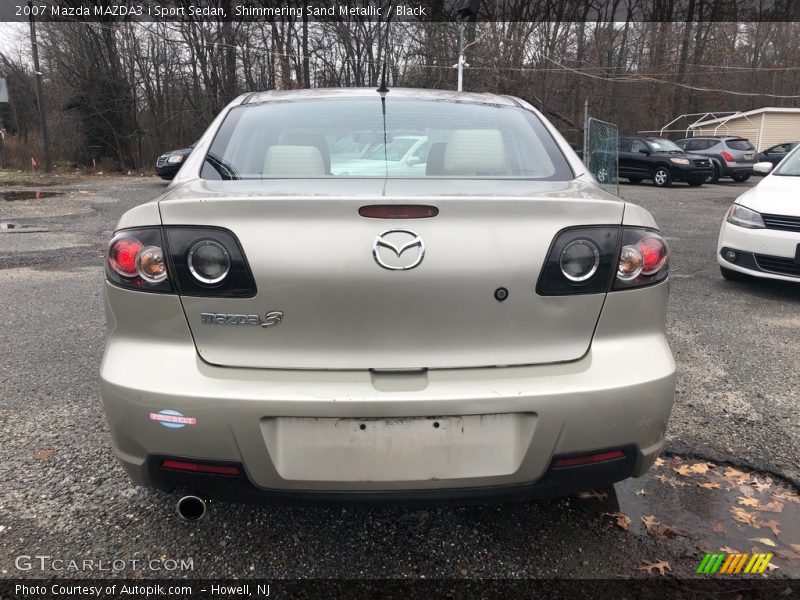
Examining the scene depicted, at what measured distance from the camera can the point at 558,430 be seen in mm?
1602

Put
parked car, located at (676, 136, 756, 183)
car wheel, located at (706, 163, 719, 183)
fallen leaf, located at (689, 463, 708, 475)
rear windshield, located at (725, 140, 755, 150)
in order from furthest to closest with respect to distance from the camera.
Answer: rear windshield, located at (725, 140, 755, 150)
parked car, located at (676, 136, 756, 183)
car wheel, located at (706, 163, 719, 183)
fallen leaf, located at (689, 463, 708, 475)

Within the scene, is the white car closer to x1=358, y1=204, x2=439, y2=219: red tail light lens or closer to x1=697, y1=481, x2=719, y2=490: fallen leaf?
x1=697, y1=481, x2=719, y2=490: fallen leaf

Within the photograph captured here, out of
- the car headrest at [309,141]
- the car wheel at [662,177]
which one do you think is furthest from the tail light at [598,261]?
the car wheel at [662,177]

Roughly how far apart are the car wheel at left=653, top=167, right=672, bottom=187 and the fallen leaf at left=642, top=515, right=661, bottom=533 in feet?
57.4

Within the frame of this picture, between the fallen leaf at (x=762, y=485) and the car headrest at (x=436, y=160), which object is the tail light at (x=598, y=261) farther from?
the fallen leaf at (x=762, y=485)

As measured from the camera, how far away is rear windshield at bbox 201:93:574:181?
2158 millimetres

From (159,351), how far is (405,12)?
29.1 m

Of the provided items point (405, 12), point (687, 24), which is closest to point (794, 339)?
point (405, 12)

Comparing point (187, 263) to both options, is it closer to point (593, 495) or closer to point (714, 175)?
point (593, 495)

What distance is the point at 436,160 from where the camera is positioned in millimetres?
2244

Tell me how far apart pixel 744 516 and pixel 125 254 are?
93.9 inches

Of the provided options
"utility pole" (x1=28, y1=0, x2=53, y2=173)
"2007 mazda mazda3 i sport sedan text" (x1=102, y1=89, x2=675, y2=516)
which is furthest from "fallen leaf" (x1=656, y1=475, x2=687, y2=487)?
"utility pole" (x1=28, y1=0, x2=53, y2=173)

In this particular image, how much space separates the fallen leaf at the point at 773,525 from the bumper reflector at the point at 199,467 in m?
1.92

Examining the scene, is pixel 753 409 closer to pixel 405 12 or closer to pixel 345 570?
pixel 345 570
